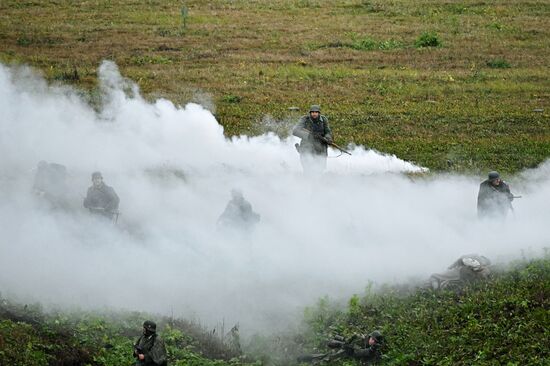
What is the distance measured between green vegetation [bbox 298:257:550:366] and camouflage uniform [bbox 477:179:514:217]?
1806 mm

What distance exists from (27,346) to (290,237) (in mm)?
6766

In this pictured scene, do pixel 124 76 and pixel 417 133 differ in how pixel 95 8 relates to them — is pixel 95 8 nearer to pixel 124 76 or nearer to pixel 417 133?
pixel 124 76

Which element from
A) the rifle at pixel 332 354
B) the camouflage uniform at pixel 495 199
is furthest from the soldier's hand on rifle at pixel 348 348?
the camouflage uniform at pixel 495 199

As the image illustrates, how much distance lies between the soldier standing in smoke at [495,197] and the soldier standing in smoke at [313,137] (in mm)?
3801

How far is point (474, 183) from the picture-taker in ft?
74.0

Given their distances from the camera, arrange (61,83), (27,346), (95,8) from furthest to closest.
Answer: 1. (95,8)
2. (61,83)
3. (27,346)

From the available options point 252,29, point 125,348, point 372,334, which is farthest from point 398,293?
point 252,29

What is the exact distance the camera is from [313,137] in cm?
2020

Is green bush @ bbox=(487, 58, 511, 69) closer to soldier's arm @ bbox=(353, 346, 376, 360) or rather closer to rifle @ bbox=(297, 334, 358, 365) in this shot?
rifle @ bbox=(297, 334, 358, 365)

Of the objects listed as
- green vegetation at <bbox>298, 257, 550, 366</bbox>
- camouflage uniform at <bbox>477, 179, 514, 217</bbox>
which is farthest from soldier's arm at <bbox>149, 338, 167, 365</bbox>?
camouflage uniform at <bbox>477, 179, 514, 217</bbox>

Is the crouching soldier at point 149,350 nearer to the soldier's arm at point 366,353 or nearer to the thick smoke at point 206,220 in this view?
the soldier's arm at point 366,353

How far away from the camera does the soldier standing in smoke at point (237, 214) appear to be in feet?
59.2

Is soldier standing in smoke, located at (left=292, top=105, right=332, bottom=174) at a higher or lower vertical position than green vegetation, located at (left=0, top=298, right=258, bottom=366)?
higher

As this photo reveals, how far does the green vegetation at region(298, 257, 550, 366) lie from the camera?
44.1 ft
